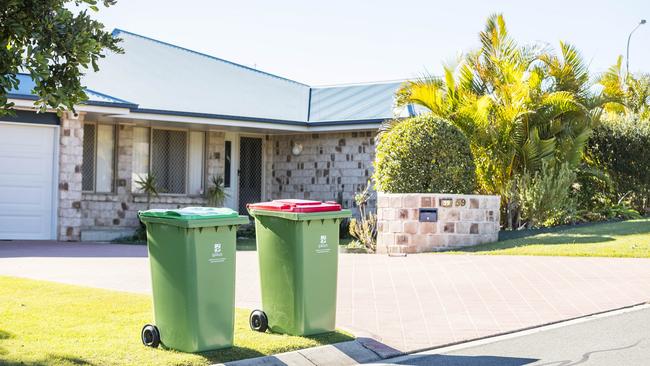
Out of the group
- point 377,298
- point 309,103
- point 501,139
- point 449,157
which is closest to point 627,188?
point 501,139

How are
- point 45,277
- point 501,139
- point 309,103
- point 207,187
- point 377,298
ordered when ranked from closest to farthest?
point 377,298, point 45,277, point 501,139, point 207,187, point 309,103

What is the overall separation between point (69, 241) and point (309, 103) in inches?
346

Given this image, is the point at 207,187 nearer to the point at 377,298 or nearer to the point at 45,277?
the point at 45,277

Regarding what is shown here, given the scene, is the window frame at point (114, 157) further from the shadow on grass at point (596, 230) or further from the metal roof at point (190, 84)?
the shadow on grass at point (596, 230)

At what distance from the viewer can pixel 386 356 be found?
8039mm

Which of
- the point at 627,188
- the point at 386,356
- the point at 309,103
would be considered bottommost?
the point at 386,356

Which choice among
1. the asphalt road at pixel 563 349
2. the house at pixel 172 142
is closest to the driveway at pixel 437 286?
the asphalt road at pixel 563 349

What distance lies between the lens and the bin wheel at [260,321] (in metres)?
8.33

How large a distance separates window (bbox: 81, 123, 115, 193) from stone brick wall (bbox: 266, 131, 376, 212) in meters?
4.89

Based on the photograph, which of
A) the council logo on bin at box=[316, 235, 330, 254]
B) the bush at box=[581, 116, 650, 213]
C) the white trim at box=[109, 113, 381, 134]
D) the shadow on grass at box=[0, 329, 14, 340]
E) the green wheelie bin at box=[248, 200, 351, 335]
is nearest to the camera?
the shadow on grass at box=[0, 329, 14, 340]

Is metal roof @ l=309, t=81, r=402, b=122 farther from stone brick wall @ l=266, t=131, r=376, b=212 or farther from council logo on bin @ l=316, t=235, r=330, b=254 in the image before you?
council logo on bin @ l=316, t=235, r=330, b=254

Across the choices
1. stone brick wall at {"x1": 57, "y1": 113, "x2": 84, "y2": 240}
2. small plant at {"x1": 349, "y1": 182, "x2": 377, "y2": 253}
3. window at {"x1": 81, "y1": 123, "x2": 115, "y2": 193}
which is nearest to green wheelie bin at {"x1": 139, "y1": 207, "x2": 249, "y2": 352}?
small plant at {"x1": 349, "y1": 182, "x2": 377, "y2": 253}

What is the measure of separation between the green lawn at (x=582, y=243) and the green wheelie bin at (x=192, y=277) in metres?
8.54

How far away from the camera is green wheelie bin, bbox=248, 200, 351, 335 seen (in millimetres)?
8039
